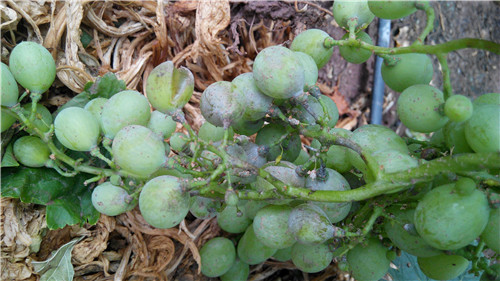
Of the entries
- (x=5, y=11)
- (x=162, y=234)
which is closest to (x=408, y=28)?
(x=162, y=234)

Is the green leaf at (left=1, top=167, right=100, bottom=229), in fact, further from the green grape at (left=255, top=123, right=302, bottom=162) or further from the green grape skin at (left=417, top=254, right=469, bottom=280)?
the green grape skin at (left=417, top=254, right=469, bottom=280)

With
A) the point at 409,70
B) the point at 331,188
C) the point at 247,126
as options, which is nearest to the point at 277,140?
the point at 247,126

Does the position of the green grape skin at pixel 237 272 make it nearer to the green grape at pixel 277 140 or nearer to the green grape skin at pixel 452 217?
the green grape at pixel 277 140

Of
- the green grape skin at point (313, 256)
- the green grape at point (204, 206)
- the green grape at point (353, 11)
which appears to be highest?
the green grape at point (353, 11)

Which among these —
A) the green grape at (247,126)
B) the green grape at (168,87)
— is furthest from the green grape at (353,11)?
the green grape at (168,87)

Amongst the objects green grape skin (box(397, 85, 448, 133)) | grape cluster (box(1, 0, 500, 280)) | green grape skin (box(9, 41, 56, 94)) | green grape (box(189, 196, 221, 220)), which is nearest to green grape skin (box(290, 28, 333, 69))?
grape cluster (box(1, 0, 500, 280))

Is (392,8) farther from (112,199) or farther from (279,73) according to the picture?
(112,199)
